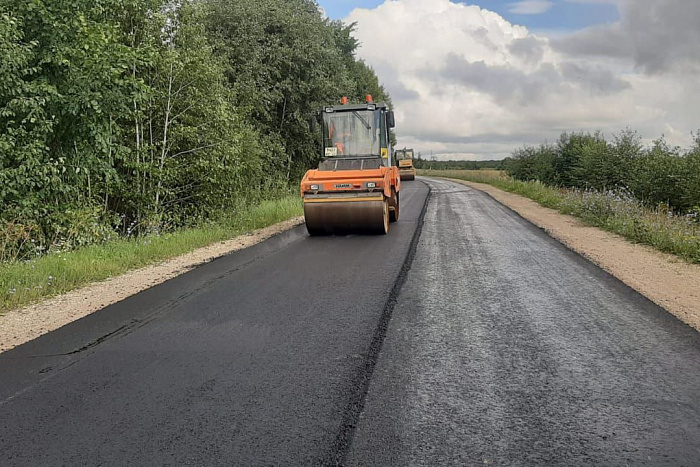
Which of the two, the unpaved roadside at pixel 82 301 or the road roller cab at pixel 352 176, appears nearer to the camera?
the unpaved roadside at pixel 82 301

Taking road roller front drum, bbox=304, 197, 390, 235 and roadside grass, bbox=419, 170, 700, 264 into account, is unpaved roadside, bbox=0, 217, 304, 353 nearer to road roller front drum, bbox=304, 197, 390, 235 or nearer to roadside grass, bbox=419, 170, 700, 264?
road roller front drum, bbox=304, 197, 390, 235

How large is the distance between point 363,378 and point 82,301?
439cm

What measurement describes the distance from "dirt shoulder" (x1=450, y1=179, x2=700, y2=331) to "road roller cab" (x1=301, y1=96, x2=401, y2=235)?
3.96 metres

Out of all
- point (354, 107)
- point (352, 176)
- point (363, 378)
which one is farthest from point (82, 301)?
point (354, 107)

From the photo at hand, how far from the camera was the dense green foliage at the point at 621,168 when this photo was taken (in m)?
18.3

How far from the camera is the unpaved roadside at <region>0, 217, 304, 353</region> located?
5.72m

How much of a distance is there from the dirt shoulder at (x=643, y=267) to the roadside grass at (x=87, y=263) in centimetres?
743

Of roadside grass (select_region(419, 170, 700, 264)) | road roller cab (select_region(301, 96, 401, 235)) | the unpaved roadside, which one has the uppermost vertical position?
road roller cab (select_region(301, 96, 401, 235))

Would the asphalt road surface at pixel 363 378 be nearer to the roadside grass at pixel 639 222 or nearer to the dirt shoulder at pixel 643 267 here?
the dirt shoulder at pixel 643 267

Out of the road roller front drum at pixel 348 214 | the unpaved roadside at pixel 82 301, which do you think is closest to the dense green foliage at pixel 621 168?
the road roller front drum at pixel 348 214

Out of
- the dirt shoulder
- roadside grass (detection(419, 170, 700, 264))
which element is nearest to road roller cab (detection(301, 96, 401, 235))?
the dirt shoulder

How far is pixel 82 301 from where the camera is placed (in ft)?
22.7

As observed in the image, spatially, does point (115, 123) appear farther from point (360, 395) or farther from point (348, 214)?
point (360, 395)

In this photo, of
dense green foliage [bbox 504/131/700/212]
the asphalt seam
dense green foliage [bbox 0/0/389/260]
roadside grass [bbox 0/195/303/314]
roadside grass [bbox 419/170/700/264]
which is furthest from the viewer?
dense green foliage [bbox 504/131/700/212]
